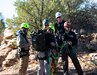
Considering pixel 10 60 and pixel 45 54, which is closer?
pixel 45 54

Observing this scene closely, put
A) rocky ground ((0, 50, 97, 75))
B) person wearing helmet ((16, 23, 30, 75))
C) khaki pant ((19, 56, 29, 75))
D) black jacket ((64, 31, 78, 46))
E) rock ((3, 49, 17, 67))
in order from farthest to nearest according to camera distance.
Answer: rock ((3, 49, 17, 67)) → rocky ground ((0, 50, 97, 75)) → khaki pant ((19, 56, 29, 75)) → black jacket ((64, 31, 78, 46)) → person wearing helmet ((16, 23, 30, 75))

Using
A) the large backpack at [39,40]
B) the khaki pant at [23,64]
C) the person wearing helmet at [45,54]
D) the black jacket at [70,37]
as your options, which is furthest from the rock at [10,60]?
the large backpack at [39,40]

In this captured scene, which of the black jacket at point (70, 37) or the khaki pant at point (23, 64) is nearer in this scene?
the black jacket at point (70, 37)

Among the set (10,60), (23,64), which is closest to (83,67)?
(23,64)

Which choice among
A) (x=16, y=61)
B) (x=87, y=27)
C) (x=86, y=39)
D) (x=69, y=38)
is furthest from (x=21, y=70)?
(x=87, y=27)

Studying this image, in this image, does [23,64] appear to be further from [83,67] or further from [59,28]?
[83,67]

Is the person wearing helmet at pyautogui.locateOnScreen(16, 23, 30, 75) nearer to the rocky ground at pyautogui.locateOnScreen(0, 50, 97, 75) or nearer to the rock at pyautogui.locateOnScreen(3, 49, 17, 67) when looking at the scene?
the rocky ground at pyautogui.locateOnScreen(0, 50, 97, 75)

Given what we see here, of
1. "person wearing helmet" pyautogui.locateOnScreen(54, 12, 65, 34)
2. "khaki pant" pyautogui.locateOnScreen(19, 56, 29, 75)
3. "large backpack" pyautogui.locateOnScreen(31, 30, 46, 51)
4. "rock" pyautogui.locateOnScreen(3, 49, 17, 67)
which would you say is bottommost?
"khaki pant" pyautogui.locateOnScreen(19, 56, 29, 75)

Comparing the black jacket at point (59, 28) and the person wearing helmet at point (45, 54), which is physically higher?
the black jacket at point (59, 28)

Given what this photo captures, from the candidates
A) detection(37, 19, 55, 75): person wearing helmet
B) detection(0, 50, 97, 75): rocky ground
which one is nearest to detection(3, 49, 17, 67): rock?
detection(0, 50, 97, 75): rocky ground

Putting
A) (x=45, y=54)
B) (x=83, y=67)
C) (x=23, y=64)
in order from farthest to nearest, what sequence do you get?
(x=83, y=67)
(x=23, y=64)
(x=45, y=54)

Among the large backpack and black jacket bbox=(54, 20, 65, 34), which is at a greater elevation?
black jacket bbox=(54, 20, 65, 34)

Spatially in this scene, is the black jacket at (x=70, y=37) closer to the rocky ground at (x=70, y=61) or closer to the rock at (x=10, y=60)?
the rocky ground at (x=70, y=61)

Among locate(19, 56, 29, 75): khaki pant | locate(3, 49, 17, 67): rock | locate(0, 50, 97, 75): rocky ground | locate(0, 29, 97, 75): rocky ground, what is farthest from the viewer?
locate(3, 49, 17, 67): rock
